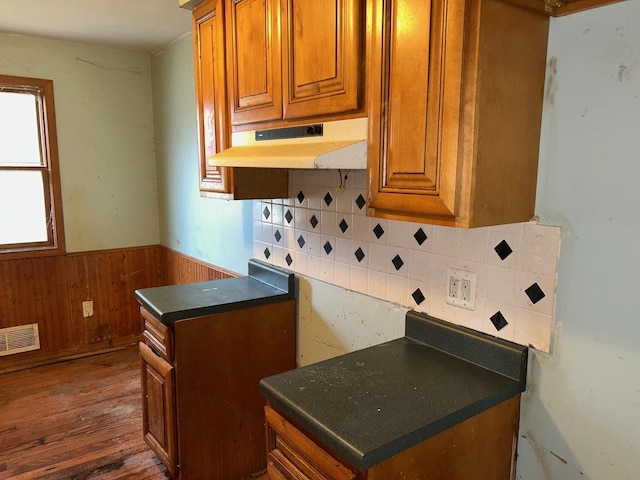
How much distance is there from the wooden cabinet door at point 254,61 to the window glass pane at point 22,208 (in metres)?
2.30

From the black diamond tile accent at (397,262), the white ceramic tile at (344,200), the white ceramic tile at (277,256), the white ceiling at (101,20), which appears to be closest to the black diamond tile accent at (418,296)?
the black diamond tile accent at (397,262)

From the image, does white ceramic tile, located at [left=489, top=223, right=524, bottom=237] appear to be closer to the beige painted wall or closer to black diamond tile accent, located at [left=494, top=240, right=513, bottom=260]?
black diamond tile accent, located at [left=494, top=240, right=513, bottom=260]

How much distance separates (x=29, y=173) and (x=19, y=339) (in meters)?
1.24

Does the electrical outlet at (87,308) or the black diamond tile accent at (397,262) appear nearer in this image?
the black diamond tile accent at (397,262)

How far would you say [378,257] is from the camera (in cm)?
175

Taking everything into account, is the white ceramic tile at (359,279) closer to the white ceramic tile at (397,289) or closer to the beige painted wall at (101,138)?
the white ceramic tile at (397,289)

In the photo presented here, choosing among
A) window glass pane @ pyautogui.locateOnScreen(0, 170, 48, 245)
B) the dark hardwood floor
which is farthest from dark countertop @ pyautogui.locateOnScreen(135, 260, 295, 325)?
window glass pane @ pyautogui.locateOnScreen(0, 170, 48, 245)

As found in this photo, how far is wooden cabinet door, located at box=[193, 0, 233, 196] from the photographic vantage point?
75.9 inches

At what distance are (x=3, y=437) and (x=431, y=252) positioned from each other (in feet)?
8.58

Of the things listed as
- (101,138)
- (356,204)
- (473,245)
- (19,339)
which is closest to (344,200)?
(356,204)

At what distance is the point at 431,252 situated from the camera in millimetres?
1546

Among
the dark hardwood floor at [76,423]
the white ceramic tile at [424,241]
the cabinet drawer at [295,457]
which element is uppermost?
the white ceramic tile at [424,241]

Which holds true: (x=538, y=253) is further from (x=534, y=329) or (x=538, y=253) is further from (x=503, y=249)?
(x=534, y=329)

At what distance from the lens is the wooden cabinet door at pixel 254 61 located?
1599 mm
